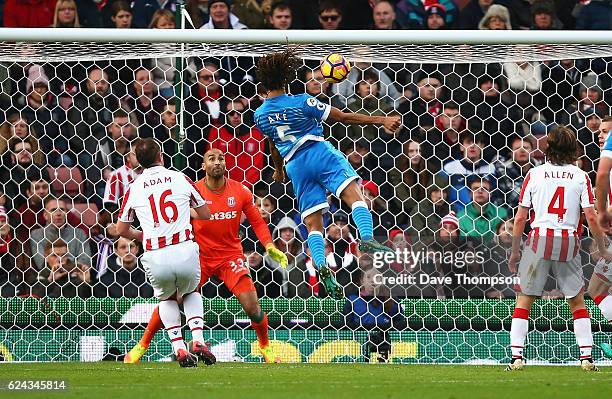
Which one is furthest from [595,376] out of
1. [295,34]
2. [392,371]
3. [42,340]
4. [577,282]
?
[42,340]

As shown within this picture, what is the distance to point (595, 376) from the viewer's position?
877 cm

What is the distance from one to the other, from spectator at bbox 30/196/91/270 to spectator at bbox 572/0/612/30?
6598mm

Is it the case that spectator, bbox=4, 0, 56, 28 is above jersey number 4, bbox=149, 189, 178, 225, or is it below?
above

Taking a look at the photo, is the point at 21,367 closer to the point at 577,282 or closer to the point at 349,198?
the point at 349,198

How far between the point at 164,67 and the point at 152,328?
349 cm

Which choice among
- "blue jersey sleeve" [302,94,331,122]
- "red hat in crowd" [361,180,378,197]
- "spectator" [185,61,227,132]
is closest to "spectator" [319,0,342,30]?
"spectator" [185,61,227,132]

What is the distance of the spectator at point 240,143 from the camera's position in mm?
12336

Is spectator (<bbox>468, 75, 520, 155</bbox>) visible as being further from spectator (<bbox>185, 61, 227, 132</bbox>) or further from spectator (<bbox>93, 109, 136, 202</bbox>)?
spectator (<bbox>93, 109, 136, 202</bbox>)

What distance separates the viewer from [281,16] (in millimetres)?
13711

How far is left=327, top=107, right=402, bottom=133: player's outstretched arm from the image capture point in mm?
9578

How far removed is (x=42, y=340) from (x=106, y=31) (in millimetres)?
3113

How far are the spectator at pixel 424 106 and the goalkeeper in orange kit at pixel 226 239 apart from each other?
2344 mm

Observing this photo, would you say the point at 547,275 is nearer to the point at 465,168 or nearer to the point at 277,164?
the point at 277,164

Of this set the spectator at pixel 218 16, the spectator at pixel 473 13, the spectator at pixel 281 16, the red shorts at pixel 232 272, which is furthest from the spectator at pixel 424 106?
the red shorts at pixel 232 272
